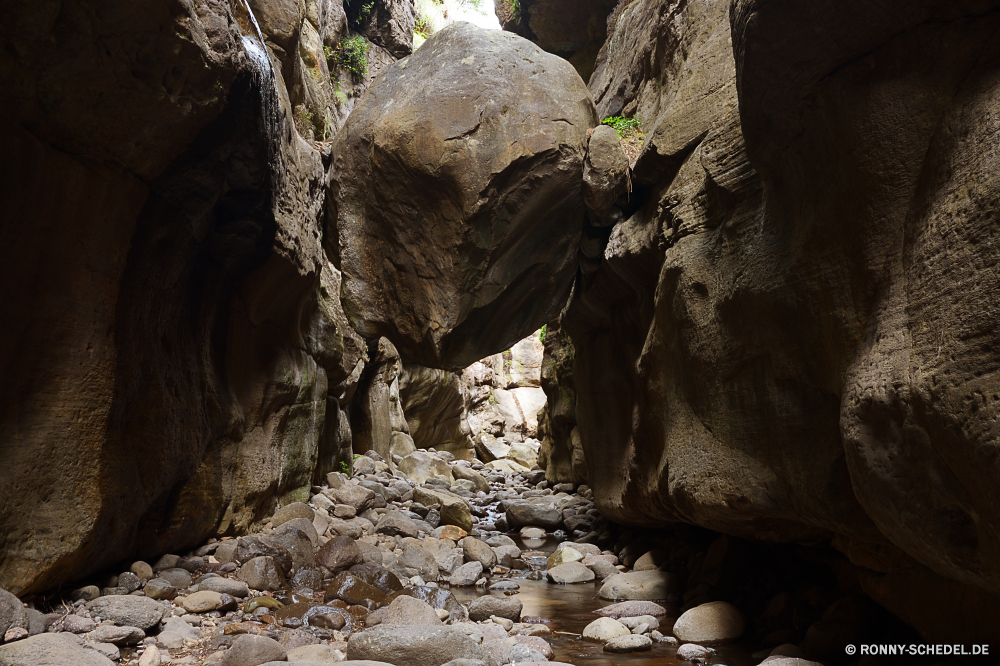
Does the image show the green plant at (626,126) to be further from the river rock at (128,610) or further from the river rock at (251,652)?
the river rock at (128,610)

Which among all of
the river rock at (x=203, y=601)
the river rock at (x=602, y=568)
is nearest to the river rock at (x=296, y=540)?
the river rock at (x=203, y=601)

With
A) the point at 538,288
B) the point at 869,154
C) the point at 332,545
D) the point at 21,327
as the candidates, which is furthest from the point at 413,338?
the point at 869,154

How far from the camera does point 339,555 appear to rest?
5.70 meters

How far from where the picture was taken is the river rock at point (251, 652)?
10.8ft

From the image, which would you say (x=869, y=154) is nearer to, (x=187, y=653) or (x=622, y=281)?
(x=622, y=281)

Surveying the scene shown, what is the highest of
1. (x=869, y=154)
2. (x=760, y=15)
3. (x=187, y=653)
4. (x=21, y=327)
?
(x=760, y=15)

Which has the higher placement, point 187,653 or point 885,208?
point 885,208

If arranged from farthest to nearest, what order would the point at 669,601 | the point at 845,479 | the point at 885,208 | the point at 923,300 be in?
the point at 669,601, the point at 845,479, the point at 885,208, the point at 923,300

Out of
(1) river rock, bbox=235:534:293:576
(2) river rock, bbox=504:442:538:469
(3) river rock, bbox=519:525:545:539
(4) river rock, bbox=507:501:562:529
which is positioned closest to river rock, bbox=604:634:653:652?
(1) river rock, bbox=235:534:293:576

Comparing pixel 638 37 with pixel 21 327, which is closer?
pixel 21 327

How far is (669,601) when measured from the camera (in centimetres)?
559

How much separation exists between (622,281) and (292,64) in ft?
15.3

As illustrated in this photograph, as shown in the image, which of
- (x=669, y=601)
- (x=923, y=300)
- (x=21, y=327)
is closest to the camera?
(x=923, y=300)

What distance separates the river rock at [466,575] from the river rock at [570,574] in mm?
774
